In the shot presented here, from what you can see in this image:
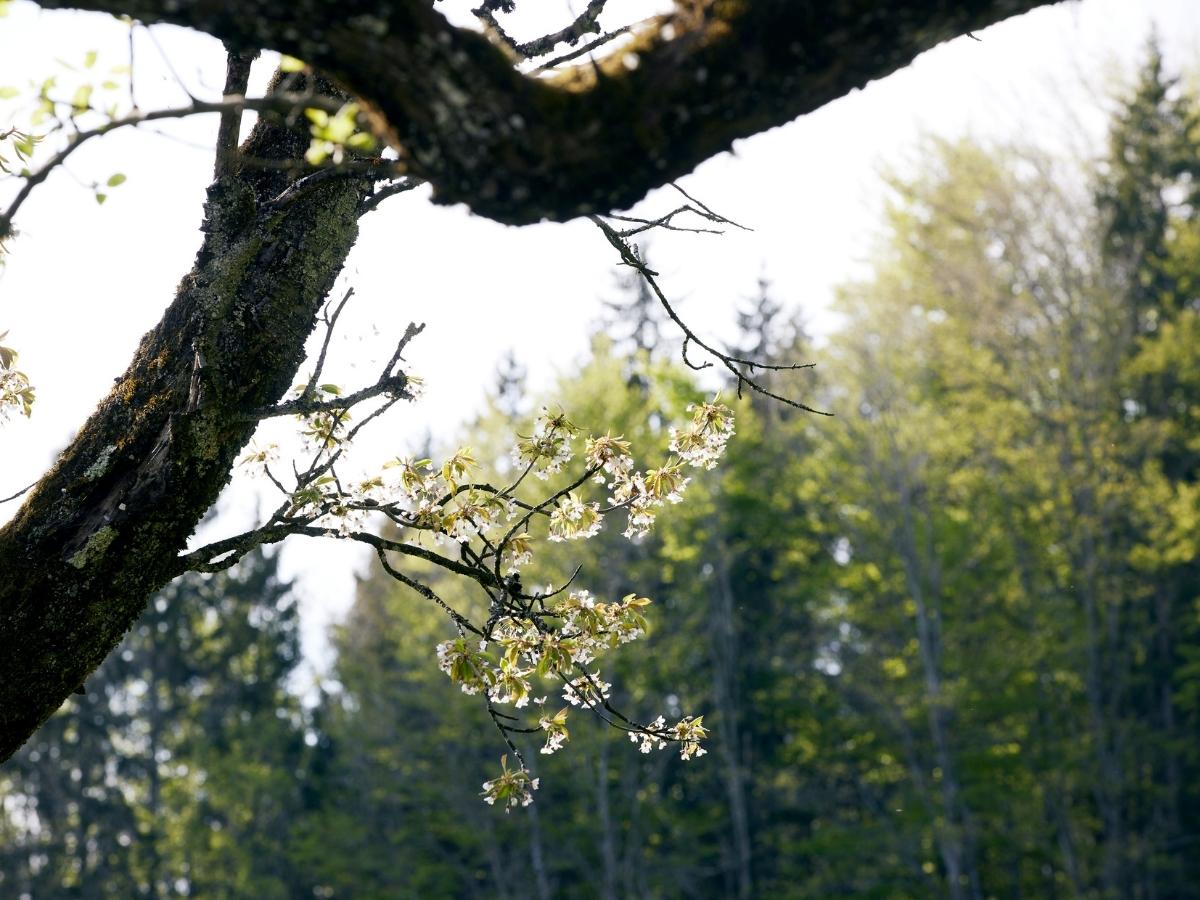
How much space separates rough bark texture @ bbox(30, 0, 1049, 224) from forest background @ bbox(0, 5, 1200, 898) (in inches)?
628

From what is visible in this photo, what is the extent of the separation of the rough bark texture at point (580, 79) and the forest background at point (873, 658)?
15960 millimetres

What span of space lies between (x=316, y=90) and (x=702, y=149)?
1.46m

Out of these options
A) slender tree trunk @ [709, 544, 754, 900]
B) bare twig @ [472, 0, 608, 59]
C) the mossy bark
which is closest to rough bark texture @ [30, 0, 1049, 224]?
the mossy bark

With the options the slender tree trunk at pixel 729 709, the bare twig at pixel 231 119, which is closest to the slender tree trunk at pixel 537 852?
the slender tree trunk at pixel 729 709

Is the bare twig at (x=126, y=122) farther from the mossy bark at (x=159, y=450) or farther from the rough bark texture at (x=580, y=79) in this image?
the mossy bark at (x=159, y=450)

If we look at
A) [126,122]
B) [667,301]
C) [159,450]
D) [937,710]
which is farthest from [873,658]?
[126,122]

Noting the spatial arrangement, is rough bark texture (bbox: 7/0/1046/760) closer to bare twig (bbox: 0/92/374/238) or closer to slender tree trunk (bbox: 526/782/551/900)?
bare twig (bbox: 0/92/374/238)

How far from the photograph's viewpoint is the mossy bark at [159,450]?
9.11 ft

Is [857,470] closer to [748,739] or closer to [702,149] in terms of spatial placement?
[748,739]

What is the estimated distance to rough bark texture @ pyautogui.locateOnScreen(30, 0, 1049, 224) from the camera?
2.06 m

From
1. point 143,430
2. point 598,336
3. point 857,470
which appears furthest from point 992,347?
point 143,430

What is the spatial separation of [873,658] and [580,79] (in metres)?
17.5

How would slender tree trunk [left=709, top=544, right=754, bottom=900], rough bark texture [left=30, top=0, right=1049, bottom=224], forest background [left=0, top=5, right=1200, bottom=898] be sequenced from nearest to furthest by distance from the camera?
rough bark texture [left=30, top=0, right=1049, bottom=224]
forest background [left=0, top=5, right=1200, bottom=898]
slender tree trunk [left=709, top=544, right=754, bottom=900]

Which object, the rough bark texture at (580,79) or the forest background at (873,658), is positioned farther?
the forest background at (873,658)
